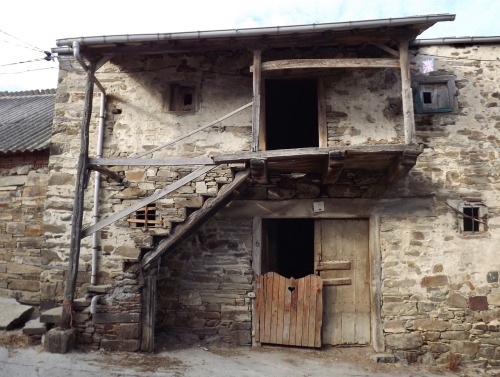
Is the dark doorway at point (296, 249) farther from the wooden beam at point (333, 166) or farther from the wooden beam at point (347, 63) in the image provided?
the wooden beam at point (347, 63)

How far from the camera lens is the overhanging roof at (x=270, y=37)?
5242 mm

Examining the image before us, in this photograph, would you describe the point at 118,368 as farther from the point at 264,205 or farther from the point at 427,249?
the point at 427,249

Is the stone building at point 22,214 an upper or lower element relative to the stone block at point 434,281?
upper

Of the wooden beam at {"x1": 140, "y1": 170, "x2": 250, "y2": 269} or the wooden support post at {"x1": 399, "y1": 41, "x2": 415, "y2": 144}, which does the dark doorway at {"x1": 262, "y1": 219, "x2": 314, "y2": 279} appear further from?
the wooden support post at {"x1": 399, "y1": 41, "x2": 415, "y2": 144}

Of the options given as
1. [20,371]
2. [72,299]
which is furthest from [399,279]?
[20,371]

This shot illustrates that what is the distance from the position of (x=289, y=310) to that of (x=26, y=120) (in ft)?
23.7

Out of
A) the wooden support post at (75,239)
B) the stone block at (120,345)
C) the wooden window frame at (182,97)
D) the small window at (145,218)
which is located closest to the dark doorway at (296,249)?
the small window at (145,218)

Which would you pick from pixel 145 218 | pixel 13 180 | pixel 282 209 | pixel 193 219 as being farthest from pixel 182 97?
pixel 13 180

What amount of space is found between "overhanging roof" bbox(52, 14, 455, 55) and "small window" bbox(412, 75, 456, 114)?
44.8 inches

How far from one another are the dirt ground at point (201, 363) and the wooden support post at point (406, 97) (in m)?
3.33

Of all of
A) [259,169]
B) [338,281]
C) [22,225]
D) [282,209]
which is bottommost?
[338,281]

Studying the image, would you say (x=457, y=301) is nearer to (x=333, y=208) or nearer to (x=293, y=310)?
(x=333, y=208)

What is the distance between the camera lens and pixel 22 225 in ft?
22.7

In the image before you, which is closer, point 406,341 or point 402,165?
point 402,165
